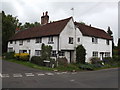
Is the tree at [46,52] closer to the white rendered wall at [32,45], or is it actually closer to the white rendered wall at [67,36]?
the white rendered wall at [32,45]

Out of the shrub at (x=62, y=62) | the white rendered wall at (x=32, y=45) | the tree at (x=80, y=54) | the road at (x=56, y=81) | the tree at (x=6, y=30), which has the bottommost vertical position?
the road at (x=56, y=81)

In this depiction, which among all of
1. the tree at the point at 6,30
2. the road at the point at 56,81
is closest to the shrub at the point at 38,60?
the road at the point at 56,81

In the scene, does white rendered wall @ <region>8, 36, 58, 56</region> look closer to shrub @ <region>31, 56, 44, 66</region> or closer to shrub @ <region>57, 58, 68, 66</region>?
shrub @ <region>57, 58, 68, 66</region>

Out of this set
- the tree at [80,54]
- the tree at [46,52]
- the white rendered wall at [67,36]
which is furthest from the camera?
the tree at [80,54]

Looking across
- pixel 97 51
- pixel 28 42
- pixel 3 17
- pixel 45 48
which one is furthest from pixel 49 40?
pixel 3 17

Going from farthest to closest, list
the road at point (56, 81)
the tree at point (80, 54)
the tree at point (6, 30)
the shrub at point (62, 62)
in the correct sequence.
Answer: the tree at point (6, 30)
the tree at point (80, 54)
the shrub at point (62, 62)
the road at point (56, 81)

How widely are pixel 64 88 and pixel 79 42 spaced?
18.5 meters

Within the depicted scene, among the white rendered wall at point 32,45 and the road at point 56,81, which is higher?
the white rendered wall at point 32,45

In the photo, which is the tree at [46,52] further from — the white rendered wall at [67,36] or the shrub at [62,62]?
the white rendered wall at [67,36]

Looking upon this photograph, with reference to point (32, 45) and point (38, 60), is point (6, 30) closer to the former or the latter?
point (32, 45)

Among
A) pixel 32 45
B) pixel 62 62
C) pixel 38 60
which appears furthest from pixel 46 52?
pixel 32 45

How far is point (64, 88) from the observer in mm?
10867

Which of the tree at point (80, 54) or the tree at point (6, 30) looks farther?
the tree at point (6, 30)

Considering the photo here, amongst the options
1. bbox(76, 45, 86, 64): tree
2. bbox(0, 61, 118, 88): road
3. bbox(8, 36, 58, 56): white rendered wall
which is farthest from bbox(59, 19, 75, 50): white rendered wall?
bbox(0, 61, 118, 88): road
